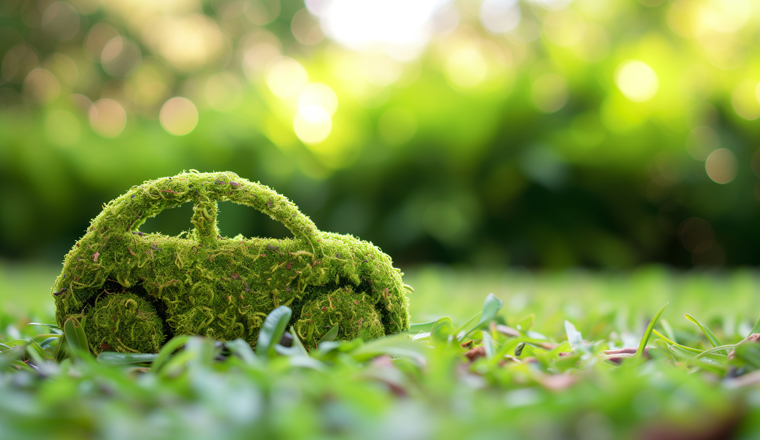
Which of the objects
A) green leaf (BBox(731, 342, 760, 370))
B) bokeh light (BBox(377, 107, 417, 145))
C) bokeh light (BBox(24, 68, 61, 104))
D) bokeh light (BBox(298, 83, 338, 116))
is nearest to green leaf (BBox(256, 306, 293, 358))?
green leaf (BBox(731, 342, 760, 370))

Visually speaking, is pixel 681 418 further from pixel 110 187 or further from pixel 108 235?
pixel 110 187

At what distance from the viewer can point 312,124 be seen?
9.94 feet

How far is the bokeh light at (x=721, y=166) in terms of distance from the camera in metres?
2.73

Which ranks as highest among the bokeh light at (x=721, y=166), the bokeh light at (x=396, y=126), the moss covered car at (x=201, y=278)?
the bokeh light at (x=396, y=126)

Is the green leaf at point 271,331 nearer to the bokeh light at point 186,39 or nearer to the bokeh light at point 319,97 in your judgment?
the bokeh light at point 319,97

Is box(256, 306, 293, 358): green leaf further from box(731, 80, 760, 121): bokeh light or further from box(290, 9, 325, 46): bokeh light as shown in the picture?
box(290, 9, 325, 46): bokeh light

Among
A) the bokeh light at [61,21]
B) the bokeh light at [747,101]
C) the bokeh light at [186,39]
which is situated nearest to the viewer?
the bokeh light at [747,101]

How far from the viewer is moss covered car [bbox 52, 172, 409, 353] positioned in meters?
0.73

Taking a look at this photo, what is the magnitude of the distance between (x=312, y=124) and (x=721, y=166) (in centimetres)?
234

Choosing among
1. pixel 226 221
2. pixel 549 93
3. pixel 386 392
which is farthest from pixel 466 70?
pixel 386 392

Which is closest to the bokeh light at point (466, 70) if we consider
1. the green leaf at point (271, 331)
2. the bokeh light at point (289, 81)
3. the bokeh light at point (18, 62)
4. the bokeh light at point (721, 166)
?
the bokeh light at point (289, 81)

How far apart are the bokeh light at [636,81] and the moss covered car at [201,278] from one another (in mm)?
2553

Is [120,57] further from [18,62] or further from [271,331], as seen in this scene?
[271,331]

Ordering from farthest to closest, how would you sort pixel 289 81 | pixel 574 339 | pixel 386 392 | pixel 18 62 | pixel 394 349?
1. pixel 18 62
2. pixel 289 81
3. pixel 574 339
4. pixel 394 349
5. pixel 386 392
